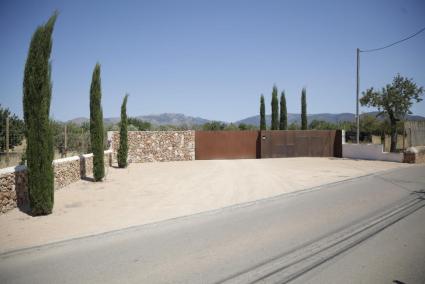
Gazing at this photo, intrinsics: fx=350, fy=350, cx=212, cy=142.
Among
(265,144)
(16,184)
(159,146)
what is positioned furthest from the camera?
(265,144)

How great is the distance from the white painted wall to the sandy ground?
847 cm

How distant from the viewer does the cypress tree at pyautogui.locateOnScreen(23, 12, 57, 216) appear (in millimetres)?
9828

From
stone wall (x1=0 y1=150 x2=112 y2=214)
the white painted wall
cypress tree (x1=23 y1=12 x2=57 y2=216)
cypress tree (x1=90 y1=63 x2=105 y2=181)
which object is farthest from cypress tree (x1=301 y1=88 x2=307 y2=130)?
cypress tree (x1=23 y1=12 x2=57 y2=216)

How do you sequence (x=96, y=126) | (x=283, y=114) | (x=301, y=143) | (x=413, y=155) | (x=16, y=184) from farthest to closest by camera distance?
(x=283, y=114) < (x=301, y=143) < (x=413, y=155) < (x=96, y=126) < (x=16, y=184)

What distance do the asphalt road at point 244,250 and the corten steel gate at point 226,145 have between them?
62.0 feet

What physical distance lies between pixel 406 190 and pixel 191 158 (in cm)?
1797

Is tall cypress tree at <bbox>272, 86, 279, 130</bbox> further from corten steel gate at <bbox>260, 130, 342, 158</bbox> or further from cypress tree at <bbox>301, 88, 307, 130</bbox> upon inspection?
corten steel gate at <bbox>260, 130, 342, 158</bbox>

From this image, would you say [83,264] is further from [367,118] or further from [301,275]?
[367,118]

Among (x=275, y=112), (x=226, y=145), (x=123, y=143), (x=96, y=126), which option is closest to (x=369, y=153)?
(x=226, y=145)

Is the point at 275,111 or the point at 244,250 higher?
the point at 275,111

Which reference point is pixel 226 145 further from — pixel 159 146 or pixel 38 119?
pixel 38 119

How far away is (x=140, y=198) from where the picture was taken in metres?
12.3

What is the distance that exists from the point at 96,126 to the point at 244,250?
462 inches

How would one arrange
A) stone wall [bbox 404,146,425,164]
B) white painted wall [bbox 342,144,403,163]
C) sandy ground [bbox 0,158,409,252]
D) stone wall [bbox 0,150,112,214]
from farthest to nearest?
1. white painted wall [bbox 342,144,403,163]
2. stone wall [bbox 404,146,425,164]
3. stone wall [bbox 0,150,112,214]
4. sandy ground [bbox 0,158,409,252]
